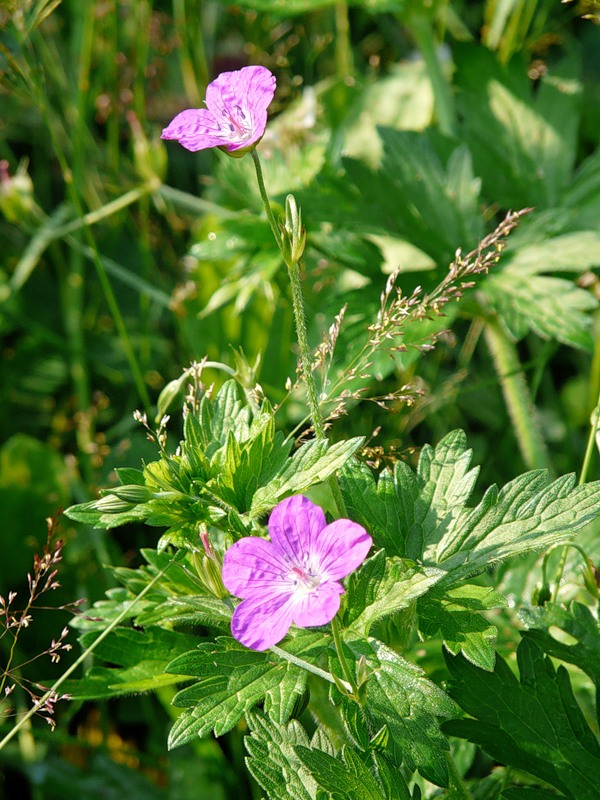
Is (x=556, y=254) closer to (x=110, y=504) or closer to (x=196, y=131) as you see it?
(x=196, y=131)

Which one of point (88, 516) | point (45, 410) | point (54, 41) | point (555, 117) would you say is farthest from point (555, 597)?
point (54, 41)

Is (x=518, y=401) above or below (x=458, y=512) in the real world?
Result: below

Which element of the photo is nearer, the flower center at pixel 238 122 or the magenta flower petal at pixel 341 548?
the magenta flower petal at pixel 341 548

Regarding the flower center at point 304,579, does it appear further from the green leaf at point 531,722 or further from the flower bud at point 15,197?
the flower bud at point 15,197

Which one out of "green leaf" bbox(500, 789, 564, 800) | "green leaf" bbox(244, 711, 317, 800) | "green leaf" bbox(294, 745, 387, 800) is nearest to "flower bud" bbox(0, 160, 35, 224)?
"green leaf" bbox(244, 711, 317, 800)

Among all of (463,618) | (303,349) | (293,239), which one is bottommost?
(463,618)

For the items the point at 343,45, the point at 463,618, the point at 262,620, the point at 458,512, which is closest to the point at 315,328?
the point at 343,45

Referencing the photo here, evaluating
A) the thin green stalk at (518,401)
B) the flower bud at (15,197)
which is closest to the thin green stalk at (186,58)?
the flower bud at (15,197)
